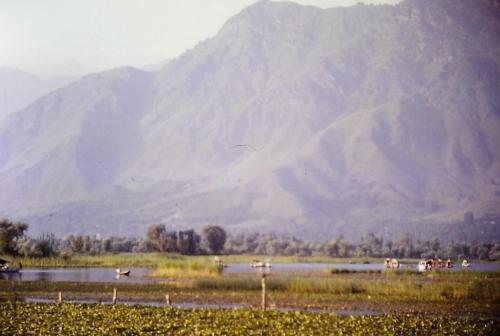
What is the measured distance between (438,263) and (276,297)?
67901 millimetres

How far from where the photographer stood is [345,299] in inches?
2402

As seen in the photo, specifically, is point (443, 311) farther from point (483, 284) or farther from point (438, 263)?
point (438, 263)

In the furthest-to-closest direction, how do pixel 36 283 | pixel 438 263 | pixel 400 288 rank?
pixel 438 263
pixel 36 283
pixel 400 288

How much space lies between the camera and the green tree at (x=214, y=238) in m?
175

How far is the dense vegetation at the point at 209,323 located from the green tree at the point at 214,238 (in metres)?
124

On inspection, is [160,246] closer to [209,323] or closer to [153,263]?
[153,263]

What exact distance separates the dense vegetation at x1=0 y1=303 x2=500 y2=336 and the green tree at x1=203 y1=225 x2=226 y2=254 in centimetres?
12387

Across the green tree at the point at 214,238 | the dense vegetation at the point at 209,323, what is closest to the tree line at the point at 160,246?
the green tree at the point at 214,238

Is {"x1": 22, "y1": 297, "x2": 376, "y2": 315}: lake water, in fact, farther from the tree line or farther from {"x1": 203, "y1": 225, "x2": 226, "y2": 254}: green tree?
{"x1": 203, "y1": 225, "x2": 226, "y2": 254}: green tree

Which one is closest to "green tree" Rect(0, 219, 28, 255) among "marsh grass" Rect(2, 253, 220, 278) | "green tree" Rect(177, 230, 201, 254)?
"marsh grass" Rect(2, 253, 220, 278)

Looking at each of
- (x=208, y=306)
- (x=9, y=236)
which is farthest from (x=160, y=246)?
(x=208, y=306)

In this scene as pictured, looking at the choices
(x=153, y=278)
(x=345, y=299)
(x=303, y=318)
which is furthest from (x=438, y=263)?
(x=303, y=318)

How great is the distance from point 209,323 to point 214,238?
428 ft

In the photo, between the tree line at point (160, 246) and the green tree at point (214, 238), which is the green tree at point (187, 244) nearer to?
the tree line at point (160, 246)
